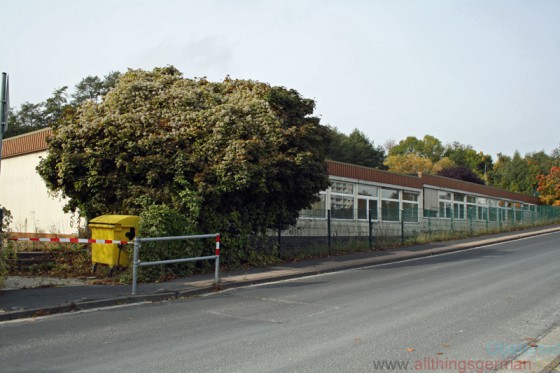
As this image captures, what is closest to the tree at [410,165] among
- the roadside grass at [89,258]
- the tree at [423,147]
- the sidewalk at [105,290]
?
the tree at [423,147]

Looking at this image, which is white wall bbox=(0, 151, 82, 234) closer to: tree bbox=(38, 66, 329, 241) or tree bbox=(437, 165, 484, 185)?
tree bbox=(38, 66, 329, 241)

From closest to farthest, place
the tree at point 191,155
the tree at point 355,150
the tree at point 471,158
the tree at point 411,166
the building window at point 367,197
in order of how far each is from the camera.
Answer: the tree at point 191,155 < the building window at point 367,197 < the tree at point 355,150 < the tree at point 411,166 < the tree at point 471,158

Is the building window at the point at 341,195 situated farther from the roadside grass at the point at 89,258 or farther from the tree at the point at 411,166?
the tree at the point at 411,166

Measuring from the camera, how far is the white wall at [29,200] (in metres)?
18.7

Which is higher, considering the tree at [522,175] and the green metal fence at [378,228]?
the tree at [522,175]

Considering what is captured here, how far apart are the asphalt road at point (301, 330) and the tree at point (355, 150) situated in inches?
2037

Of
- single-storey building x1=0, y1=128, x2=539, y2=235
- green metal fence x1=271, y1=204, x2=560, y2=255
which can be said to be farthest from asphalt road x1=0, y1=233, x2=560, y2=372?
single-storey building x1=0, y1=128, x2=539, y2=235

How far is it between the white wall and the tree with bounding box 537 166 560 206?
54.0m

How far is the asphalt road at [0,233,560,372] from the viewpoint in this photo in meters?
5.96

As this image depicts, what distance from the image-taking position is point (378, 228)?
72.8 feet

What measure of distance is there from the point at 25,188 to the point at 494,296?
17.4 meters

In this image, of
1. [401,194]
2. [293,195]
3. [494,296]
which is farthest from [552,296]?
[401,194]

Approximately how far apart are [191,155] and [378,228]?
35.7 feet

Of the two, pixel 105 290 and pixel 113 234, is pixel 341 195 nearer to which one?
pixel 113 234
